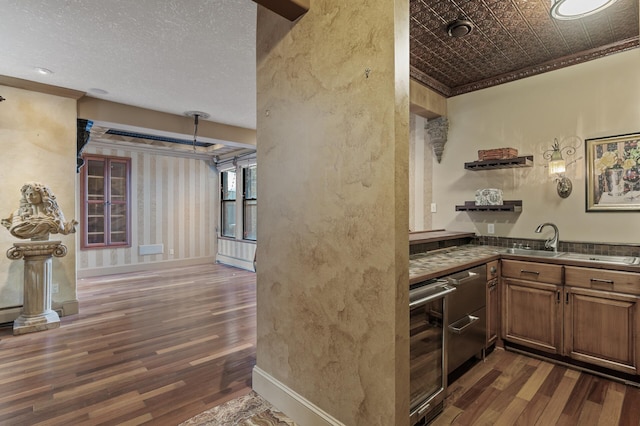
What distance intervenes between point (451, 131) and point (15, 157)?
191 inches

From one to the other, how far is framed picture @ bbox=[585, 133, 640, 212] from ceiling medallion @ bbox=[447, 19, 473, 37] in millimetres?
1526

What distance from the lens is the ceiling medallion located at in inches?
95.7

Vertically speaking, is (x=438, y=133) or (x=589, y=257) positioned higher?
(x=438, y=133)

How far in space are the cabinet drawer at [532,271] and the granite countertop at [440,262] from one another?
0.13 meters

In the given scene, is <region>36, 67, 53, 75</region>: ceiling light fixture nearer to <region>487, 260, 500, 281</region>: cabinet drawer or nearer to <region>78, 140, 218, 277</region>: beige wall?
<region>78, 140, 218, 277</region>: beige wall

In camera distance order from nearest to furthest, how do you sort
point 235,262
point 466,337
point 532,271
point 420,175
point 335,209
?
1. point 335,209
2. point 466,337
3. point 532,271
4. point 420,175
5. point 235,262

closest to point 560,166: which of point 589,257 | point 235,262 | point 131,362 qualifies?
point 589,257

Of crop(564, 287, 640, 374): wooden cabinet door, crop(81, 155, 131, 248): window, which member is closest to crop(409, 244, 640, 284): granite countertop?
crop(564, 287, 640, 374): wooden cabinet door

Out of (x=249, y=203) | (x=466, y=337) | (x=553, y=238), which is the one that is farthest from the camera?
(x=249, y=203)

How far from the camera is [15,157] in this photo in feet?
11.4

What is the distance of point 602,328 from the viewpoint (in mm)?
2330

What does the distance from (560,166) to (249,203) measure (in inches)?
213

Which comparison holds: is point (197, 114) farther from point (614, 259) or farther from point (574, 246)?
point (614, 259)

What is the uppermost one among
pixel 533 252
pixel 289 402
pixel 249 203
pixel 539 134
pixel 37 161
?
pixel 539 134
